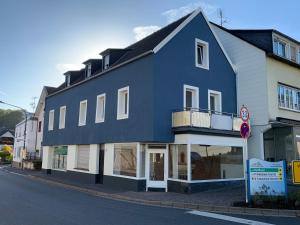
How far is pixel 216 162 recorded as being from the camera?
17.6m

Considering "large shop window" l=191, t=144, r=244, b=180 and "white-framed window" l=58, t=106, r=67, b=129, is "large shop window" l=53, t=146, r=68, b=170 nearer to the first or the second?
"white-framed window" l=58, t=106, r=67, b=129

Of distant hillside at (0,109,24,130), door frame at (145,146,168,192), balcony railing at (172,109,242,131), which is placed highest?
distant hillside at (0,109,24,130)

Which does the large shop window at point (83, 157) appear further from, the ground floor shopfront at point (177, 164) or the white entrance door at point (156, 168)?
the white entrance door at point (156, 168)

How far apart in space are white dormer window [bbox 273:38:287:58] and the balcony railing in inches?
227

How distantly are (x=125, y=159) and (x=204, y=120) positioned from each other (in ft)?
16.4

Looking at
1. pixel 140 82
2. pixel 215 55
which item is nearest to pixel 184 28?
pixel 215 55

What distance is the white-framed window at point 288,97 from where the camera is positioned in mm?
19987

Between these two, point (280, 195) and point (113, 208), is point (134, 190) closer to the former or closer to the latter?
point (113, 208)

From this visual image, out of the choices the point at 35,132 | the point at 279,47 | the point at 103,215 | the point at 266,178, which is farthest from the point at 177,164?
the point at 35,132

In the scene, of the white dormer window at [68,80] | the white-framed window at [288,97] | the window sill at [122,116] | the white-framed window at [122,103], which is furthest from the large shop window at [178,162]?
the white dormer window at [68,80]

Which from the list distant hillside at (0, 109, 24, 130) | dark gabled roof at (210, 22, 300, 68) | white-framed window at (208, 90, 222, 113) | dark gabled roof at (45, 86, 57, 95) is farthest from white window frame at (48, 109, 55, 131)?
distant hillside at (0, 109, 24, 130)

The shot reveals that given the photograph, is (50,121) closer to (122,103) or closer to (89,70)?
(89,70)

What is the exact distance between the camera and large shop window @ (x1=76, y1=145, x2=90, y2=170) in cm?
2228

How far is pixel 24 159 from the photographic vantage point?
38.1 metres
